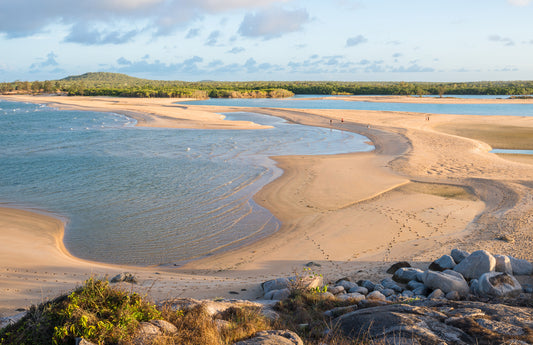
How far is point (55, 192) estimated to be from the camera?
1655 centimetres

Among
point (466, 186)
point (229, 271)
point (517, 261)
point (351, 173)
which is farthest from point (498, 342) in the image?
point (351, 173)

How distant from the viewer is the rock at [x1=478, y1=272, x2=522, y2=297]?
7.13 meters

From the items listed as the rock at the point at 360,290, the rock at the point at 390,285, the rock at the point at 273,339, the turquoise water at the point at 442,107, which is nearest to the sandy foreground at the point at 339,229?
the rock at the point at 390,285

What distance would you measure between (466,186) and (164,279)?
14.0 meters

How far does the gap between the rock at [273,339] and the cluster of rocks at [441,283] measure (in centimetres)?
203

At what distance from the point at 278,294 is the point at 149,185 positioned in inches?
475

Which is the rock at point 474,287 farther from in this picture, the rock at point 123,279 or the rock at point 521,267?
the rock at point 123,279

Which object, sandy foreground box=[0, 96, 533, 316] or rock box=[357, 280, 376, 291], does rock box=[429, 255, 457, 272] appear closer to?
sandy foreground box=[0, 96, 533, 316]

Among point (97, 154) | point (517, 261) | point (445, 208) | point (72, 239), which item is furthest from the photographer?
point (97, 154)

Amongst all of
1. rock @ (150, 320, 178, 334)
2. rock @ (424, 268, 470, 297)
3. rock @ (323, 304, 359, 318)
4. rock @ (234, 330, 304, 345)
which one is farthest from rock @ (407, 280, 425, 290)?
rock @ (150, 320, 178, 334)

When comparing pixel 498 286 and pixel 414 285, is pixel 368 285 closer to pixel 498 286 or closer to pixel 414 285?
pixel 414 285

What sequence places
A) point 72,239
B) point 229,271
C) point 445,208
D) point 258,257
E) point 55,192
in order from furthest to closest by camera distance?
point 55,192 < point 445,208 < point 72,239 < point 258,257 < point 229,271

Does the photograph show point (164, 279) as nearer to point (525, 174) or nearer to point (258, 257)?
point (258, 257)

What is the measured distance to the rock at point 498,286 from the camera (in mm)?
7129
